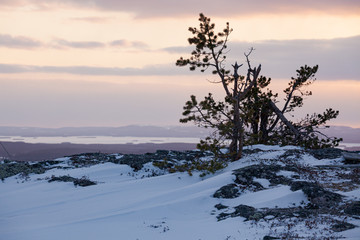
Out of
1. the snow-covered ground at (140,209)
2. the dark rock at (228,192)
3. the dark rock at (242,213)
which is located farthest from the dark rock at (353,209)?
the dark rock at (228,192)

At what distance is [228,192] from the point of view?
1213 centimetres

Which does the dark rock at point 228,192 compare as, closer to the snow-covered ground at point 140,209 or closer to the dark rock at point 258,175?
the snow-covered ground at point 140,209

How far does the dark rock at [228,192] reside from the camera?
1197cm

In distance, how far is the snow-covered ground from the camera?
9.24 meters

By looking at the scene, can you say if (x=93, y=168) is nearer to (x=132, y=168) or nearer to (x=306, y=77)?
(x=132, y=168)

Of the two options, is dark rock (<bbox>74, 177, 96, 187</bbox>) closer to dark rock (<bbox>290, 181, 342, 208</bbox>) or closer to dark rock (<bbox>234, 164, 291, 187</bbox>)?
dark rock (<bbox>234, 164, 291, 187</bbox>)

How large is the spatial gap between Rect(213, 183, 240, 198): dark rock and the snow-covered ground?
0.22 m

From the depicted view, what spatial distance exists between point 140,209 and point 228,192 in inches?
103

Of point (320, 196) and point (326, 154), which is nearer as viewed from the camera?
point (320, 196)

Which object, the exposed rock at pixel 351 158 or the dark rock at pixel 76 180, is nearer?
the dark rock at pixel 76 180

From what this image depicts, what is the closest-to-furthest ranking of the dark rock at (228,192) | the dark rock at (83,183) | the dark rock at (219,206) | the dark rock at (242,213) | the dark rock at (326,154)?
the dark rock at (242,213) → the dark rock at (219,206) → the dark rock at (228,192) → the dark rock at (83,183) → the dark rock at (326,154)

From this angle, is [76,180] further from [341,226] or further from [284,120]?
[284,120]

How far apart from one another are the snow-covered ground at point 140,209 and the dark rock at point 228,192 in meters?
0.22

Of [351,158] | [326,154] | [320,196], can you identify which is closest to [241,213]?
[320,196]
